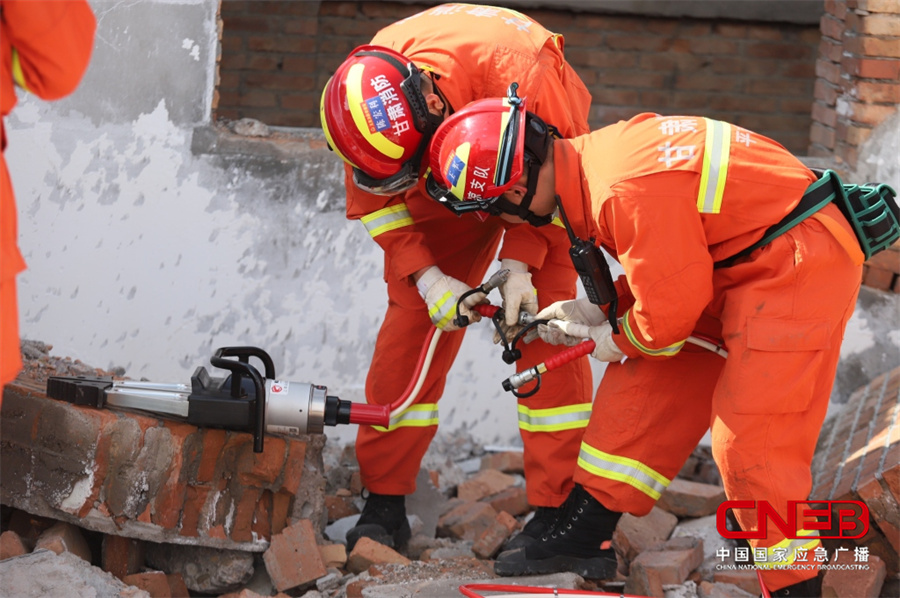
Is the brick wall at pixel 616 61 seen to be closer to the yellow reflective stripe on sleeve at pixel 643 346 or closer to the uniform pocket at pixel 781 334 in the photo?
the yellow reflective stripe on sleeve at pixel 643 346

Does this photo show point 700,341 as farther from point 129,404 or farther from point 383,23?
point 383,23

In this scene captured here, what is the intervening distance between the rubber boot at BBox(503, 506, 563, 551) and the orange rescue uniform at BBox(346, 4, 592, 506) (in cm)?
4

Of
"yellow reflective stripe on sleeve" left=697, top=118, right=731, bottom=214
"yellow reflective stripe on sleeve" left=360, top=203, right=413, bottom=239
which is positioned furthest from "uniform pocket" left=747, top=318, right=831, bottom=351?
"yellow reflective stripe on sleeve" left=360, top=203, right=413, bottom=239

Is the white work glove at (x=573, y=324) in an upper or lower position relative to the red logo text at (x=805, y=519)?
upper

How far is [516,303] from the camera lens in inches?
129

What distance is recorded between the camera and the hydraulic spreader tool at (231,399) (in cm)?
304

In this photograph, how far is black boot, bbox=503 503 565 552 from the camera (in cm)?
329

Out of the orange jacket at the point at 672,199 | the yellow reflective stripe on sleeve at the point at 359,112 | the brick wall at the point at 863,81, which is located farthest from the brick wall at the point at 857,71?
the yellow reflective stripe on sleeve at the point at 359,112

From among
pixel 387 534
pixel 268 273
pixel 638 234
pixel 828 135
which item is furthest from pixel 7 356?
pixel 828 135

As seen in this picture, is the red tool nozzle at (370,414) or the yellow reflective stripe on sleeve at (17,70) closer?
the yellow reflective stripe on sleeve at (17,70)

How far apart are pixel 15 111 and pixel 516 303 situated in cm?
238

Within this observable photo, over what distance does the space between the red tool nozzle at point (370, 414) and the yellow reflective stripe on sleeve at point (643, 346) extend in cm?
87

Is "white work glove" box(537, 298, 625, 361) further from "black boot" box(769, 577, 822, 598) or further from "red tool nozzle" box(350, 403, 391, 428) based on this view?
"black boot" box(769, 577, 822, 598)

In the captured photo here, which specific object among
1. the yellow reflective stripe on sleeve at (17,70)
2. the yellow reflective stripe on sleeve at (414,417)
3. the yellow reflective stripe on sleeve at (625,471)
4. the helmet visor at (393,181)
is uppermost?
the yellow reflective stripe on sleeve at (17,70)
